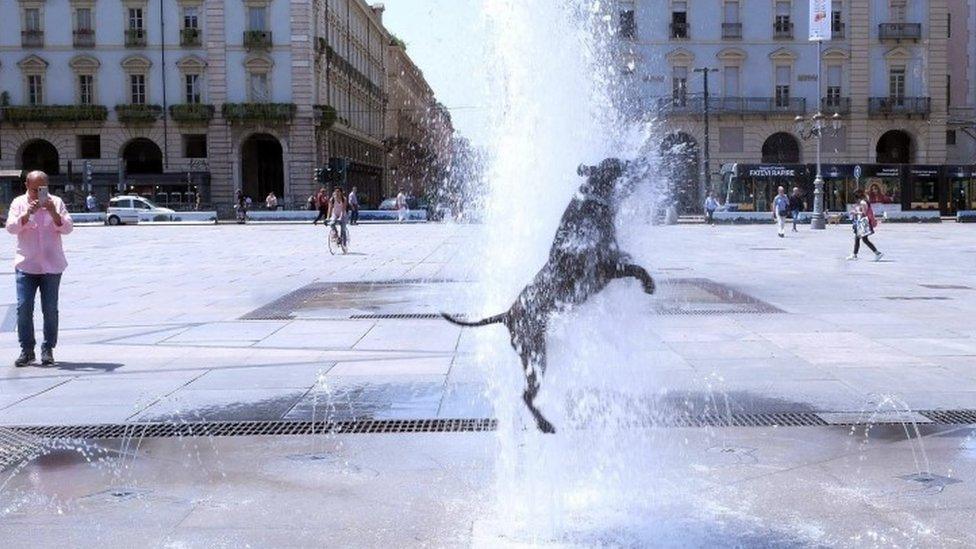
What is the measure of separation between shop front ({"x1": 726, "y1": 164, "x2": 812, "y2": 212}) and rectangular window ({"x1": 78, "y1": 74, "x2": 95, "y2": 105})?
3566 centimetres

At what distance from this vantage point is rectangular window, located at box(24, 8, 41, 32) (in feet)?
190

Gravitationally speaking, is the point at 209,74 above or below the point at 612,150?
above

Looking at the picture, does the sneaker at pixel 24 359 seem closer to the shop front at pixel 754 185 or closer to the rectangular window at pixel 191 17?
the shop front at pixel 754 185

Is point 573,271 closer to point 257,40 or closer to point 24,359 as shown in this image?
point 24,359

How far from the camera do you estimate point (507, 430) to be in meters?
5.86

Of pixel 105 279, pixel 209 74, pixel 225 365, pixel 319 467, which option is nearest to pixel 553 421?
pixel 319 467

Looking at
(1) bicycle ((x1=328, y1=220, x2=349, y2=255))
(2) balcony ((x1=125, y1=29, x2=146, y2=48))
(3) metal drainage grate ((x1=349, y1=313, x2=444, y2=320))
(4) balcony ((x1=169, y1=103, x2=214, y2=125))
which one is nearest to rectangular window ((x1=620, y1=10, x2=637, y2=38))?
(4) balcony ((x1=169, y1=103, x2=214, y2=125))

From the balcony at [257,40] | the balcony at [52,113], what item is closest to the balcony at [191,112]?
the balcony at [52,113]

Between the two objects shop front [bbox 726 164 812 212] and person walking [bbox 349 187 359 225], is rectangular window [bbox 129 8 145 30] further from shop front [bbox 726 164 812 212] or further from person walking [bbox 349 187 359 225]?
shop front [bbox 726 164 812 212]

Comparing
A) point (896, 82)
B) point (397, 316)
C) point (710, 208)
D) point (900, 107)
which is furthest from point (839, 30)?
point (397, 316)

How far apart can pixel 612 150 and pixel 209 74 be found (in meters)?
55.7

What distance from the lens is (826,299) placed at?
43.7 ft

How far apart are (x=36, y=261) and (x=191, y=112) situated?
51.0 m

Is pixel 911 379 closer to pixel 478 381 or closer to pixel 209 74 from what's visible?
pixel 478 381
